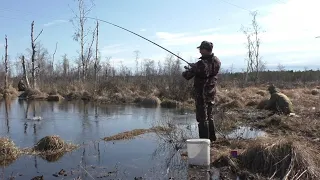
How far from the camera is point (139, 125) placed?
11.1 meters

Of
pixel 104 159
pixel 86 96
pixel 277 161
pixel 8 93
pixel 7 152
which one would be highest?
pixel 8 93

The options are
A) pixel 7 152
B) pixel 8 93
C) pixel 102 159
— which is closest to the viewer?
pixel 102 159

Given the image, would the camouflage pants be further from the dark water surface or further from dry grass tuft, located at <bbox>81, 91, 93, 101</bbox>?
dry grass tuft, located at <bbox>81, 91, 93, 101</bbox>

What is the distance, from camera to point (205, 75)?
664cm

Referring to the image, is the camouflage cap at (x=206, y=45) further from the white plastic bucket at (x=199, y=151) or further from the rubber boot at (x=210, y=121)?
the white plastic bucket at (x=199, y=151)

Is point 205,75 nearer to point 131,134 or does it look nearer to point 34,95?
point 131,134

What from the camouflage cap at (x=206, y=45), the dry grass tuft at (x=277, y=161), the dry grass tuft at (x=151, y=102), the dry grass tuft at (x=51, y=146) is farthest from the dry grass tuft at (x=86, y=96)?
the dry grass tuft at (x=277, y=161)

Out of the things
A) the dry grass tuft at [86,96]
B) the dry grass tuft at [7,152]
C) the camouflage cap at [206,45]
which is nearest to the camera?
the dry grass tuft at [7,152]

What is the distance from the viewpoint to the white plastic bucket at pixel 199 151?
5426mm

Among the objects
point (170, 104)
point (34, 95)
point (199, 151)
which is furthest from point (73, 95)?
point (199, 151)

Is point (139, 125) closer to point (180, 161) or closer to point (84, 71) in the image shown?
point (180, 161)

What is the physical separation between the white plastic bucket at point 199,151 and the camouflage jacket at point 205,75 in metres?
1.47

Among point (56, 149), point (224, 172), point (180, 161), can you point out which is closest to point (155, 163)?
point (180, 161)

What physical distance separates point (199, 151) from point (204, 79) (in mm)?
1669
